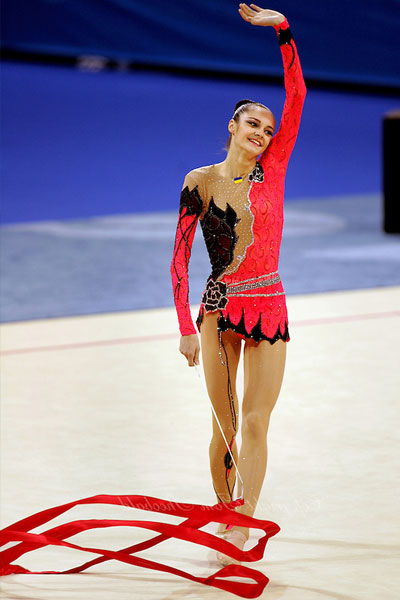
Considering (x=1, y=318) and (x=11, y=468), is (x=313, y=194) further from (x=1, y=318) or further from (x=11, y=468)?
(x=11, y=468)

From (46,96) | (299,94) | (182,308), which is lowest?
(182,308)

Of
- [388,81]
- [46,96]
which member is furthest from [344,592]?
[46,96]

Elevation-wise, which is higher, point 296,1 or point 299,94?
point 296,1

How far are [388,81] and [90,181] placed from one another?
474 cm

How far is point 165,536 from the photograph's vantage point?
128 inches

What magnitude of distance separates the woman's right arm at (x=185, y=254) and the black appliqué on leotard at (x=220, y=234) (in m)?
0.05

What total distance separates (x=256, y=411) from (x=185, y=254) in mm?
579

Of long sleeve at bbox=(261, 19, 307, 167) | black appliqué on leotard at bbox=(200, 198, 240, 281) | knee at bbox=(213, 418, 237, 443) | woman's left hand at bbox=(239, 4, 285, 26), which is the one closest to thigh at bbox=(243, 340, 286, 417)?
knee at bbox=(213, 418, 237, 443)

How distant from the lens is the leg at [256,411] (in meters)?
3.30

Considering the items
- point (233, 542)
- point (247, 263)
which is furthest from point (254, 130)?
point (233, 542)

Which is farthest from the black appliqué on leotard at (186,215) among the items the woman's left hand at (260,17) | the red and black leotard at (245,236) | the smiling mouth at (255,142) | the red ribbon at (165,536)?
the red ribbon at (165,536)

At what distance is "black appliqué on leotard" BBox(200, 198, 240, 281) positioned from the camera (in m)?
3.36

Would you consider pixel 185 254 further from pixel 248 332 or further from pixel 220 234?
pixel 248 332

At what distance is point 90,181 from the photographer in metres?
13.1
